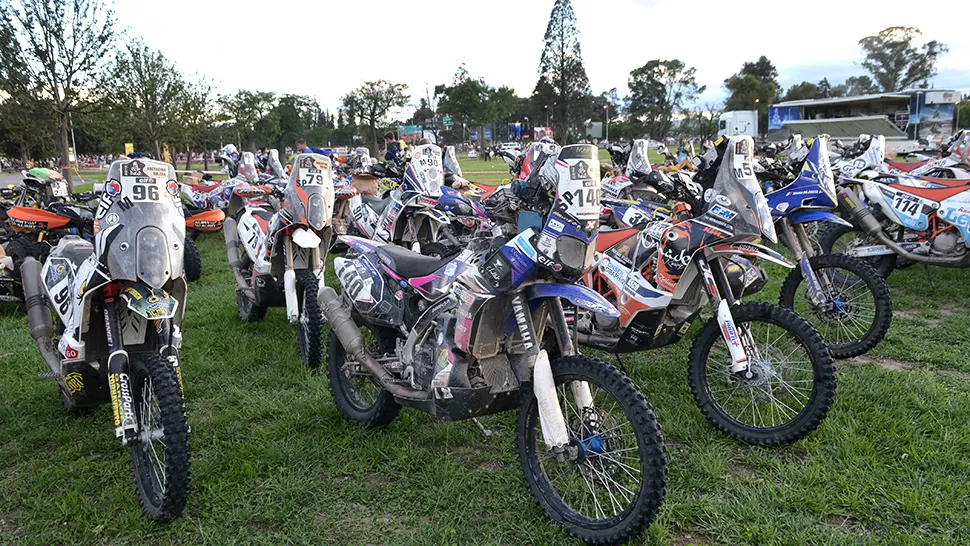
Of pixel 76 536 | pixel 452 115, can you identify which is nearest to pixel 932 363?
pixel 76 536

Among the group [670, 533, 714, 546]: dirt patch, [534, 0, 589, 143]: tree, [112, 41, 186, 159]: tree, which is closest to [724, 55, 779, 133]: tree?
[534, 0, 589, 143]: tree

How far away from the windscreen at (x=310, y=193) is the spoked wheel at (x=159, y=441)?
2052mm

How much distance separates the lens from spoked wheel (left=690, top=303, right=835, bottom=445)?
311cm

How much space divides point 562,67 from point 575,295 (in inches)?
2099

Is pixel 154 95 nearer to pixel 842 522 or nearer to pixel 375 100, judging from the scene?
pixel 842 522

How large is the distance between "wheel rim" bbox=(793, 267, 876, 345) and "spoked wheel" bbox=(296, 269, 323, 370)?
3369mm

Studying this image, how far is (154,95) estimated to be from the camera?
76.1 ft

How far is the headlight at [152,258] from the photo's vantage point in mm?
2652

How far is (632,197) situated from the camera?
674 cm

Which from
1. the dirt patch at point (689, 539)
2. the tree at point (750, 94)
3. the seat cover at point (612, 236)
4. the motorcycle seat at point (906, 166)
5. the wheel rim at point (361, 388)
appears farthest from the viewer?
the tree at point (750, 94)

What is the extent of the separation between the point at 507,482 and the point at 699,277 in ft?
5.19

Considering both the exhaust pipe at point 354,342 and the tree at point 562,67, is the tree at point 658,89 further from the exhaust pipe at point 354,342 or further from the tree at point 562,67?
the exhaust pipe at point 354,342

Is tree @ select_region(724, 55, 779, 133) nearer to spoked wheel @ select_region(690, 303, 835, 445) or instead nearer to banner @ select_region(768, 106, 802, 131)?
banner @ select_region(768, 106, 802, 131)

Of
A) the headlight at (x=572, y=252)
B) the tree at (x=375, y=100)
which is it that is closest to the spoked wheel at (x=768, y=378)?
the headlight at (x=572, y=252)
